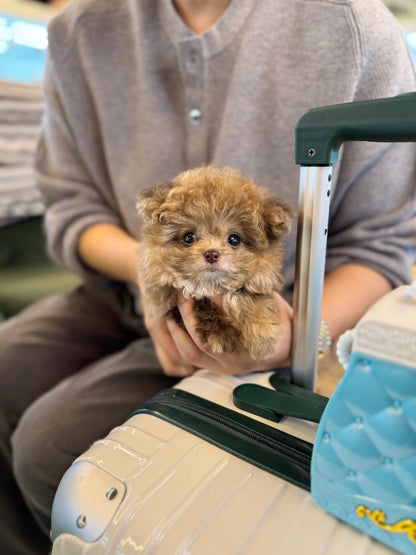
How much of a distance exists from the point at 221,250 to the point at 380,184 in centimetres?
39

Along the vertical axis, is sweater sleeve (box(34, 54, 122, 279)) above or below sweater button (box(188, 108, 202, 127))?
below

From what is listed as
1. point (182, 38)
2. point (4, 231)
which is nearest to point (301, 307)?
point (182, 38)

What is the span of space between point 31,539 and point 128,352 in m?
0.41

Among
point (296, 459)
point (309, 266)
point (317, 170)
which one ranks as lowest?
point (296, 459)

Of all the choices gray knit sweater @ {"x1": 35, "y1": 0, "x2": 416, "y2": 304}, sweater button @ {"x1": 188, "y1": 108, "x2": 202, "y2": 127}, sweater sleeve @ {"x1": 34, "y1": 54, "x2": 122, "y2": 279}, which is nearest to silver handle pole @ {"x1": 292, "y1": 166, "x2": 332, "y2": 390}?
gray knit sweater @ {"x1": 35, "y1": 0, "x2": 416, "y2": 304}

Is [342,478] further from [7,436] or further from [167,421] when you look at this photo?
[7,436]

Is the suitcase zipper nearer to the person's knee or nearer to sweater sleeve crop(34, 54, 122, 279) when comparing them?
the person's knee

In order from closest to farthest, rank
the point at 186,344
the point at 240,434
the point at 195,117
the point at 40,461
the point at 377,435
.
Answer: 1. the point at 377,435
2. the point at 240,434
3. the point at 186,344
4. the point at 40,461
5. the point at 195,117

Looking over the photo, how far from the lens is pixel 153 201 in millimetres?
523

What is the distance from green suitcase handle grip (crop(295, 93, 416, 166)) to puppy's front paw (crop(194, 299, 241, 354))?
206 mm

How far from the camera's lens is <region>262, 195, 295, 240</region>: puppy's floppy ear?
504mm

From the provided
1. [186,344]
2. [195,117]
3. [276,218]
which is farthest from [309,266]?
[195,117]

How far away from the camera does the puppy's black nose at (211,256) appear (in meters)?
0.49

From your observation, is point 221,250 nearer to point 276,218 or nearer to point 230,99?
point 276,218
